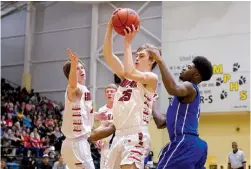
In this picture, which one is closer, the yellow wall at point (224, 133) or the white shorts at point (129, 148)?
the white shorts at point (129, 148)

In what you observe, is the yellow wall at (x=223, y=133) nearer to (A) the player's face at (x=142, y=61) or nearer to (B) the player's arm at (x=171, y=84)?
(A) the player's face at (x=142, y=61)

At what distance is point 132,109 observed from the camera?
17.1 feet

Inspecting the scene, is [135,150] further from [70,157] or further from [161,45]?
[161,45]

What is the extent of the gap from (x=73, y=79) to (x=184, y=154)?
6.12 ft

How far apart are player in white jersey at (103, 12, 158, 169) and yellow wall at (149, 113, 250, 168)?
13.6 m

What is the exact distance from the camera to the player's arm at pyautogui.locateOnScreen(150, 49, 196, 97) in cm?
445

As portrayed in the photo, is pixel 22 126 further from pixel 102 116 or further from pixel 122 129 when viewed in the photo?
pixel 122 129

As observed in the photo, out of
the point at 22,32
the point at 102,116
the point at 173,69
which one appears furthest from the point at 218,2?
the point at 102,116

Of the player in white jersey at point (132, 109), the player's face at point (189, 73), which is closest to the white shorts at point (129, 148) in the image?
the player in white jersey at point (132, 109)

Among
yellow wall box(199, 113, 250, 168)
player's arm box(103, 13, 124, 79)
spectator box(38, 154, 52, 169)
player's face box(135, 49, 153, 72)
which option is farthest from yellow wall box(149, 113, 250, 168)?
player's face box(135, 49, 153, 72)

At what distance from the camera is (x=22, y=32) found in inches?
986

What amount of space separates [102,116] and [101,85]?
49.4 ft

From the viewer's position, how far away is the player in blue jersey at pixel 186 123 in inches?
183

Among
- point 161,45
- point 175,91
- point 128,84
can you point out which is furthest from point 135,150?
point 161,45
